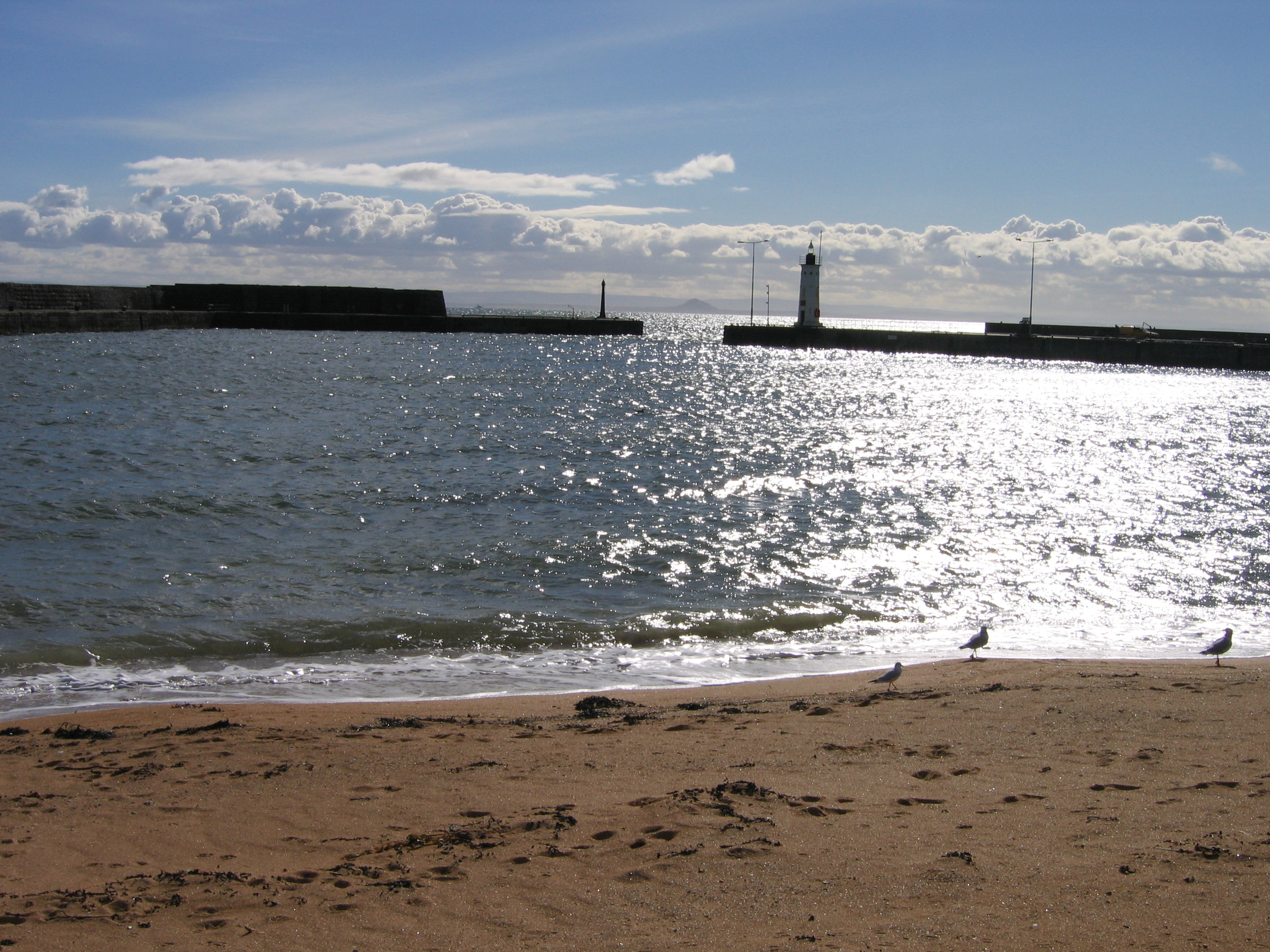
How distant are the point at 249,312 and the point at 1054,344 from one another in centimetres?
5907

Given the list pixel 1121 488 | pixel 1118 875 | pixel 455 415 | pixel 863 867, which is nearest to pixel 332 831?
pixel 863 867

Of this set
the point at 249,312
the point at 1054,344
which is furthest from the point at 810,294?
the point at 249,312

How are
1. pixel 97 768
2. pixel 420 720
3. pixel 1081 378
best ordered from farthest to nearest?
pixel 1081 378 → pixel 420 720 → pixel 97 768

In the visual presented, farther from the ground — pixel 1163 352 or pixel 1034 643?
pixel 1163 352

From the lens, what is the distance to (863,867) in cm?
400

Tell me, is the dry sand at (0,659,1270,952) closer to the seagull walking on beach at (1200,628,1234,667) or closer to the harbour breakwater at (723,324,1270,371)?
the seagull walking on beach at (1200,628,1234,667)

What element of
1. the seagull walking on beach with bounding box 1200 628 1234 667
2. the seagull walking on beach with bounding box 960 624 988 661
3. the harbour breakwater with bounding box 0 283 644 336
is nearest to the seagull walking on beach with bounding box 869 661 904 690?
the seagull walking on beach with bounding box 960 624 988 661

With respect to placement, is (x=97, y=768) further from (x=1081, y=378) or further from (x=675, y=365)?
(x=1081, y=378)

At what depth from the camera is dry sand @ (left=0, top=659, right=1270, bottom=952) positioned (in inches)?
141

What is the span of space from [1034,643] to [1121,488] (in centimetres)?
1197

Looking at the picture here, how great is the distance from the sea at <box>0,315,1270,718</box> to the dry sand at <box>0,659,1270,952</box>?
1.64 meters

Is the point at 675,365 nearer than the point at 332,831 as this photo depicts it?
No

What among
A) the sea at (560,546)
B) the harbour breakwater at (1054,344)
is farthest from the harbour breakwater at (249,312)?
the sea at (560,546)

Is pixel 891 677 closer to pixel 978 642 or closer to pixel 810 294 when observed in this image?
pixel 978 642
